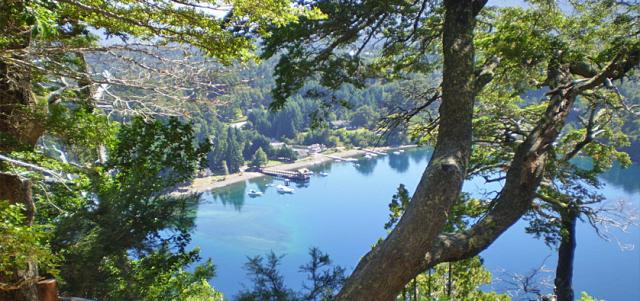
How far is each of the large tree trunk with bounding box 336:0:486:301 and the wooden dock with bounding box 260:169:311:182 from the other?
111 feet

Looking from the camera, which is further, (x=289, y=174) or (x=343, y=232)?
(x=289, y=174)


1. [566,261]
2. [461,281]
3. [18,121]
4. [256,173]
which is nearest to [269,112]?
[18,121]

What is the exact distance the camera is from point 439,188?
2557mm

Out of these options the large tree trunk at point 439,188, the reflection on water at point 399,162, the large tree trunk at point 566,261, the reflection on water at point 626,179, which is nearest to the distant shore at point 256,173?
the reflection on water at point 399,162

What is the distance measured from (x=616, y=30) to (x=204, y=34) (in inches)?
138

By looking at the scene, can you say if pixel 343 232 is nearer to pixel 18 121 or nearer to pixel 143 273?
pixel 143 273

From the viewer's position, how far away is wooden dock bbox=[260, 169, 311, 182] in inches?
1448

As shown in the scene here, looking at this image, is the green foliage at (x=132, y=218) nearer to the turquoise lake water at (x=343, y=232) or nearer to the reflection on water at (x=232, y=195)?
the turquoise lake water at (x=343, y=232)

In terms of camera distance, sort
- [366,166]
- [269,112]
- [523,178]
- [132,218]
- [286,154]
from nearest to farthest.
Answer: [523,178] → [269,112] → [132,218] → [366,166] → [286,154]

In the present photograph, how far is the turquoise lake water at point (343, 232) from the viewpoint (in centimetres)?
1662

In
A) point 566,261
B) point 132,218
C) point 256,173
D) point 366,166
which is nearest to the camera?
point 132,218

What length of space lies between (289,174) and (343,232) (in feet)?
50.2

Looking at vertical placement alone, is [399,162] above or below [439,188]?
above

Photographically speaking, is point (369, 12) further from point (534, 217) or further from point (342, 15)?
point (534, 217)
